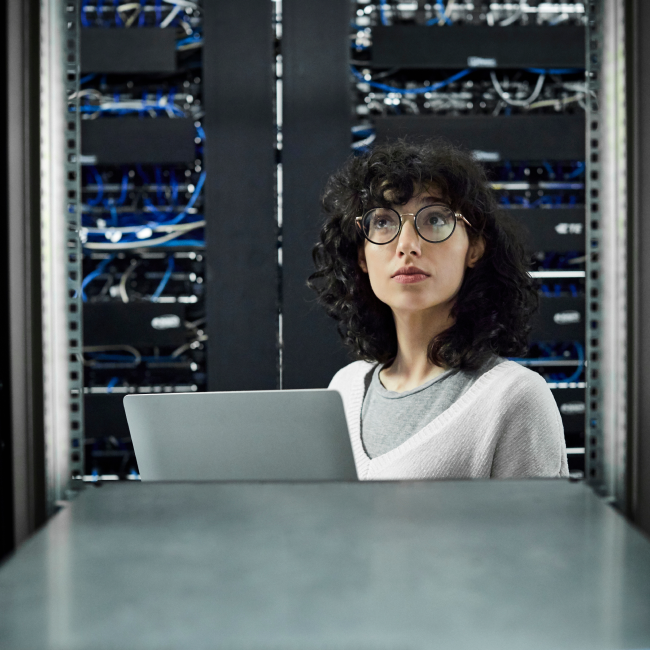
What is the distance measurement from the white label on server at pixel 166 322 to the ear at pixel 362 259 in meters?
0.84

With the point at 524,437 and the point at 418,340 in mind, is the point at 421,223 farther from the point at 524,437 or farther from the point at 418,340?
the point at 524,437

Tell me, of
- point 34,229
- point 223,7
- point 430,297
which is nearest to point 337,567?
point 34,229

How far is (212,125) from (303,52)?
376mm

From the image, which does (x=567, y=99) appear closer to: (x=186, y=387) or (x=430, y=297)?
(x=430, y=297)

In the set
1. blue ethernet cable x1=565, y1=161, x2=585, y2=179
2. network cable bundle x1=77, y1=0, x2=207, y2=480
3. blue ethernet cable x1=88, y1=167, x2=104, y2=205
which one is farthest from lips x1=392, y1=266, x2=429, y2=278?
blue ethernet cable x1=88, y1=167, x2=104, y2=205

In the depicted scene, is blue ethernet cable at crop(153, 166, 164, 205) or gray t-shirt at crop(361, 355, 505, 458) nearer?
gray t-shirt at crop(361, 355, 505, 458)

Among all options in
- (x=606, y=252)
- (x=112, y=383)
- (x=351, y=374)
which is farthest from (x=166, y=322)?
(x=606, y=252)

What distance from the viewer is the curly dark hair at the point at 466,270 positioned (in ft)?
4.45

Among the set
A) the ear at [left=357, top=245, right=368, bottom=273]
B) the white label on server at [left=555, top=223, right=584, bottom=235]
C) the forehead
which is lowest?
the ear at [left=357, top=245, right=368, bottom=273]

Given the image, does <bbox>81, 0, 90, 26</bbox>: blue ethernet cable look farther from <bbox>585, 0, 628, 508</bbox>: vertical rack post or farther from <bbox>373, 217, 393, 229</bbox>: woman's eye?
Result: <bbox>585, 0, 628, 508</bbox>: vertical rack post

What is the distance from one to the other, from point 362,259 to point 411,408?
1.31 feet

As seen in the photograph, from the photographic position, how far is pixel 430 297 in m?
1.33

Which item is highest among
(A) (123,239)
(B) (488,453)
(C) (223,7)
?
(C) (223,7)

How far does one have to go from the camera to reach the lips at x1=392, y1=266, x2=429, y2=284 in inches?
51.4
